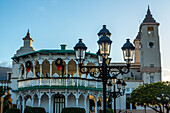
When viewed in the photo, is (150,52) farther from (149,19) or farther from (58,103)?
(58,103)

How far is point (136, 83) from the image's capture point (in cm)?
5150

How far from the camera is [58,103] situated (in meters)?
28.3

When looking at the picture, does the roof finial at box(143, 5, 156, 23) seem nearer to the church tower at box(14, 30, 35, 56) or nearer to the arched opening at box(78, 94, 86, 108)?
the church tower at box(14, 30, 35, 56)

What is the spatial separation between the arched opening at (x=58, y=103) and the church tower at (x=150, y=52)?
26765mm

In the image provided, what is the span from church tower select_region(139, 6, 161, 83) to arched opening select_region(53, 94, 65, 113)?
26.8 m

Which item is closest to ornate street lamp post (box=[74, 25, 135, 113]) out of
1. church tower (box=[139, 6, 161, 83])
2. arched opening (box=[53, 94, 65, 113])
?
arched opening (box=[53, 94, 65, 113])

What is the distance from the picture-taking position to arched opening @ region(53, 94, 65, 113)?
28.0m

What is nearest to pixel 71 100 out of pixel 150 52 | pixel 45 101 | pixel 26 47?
pixel 45 101

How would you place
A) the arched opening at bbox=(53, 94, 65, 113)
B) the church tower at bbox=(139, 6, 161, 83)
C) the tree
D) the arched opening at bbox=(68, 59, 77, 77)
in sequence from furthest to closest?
1. the church tower at bbox=(139, 6, 161, 83)
2. the tree
3. the arched opening at bbox=(68, 59, 77, 77)
4. the arched opening at bbox=(53, 94, 65, 113)

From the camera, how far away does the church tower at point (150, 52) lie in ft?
167

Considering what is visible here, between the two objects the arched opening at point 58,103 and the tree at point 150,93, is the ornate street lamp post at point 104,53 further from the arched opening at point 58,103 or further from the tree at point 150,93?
the tree at point 150,93

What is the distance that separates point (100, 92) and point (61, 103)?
14.9ft

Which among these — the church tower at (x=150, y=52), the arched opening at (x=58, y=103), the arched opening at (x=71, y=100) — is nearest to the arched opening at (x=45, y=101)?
the arched opening at (x=58, y=103)

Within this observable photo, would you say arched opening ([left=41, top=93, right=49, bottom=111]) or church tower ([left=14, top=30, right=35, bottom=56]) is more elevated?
church tower ([left=14, top=30, right=35, bottom=56])
